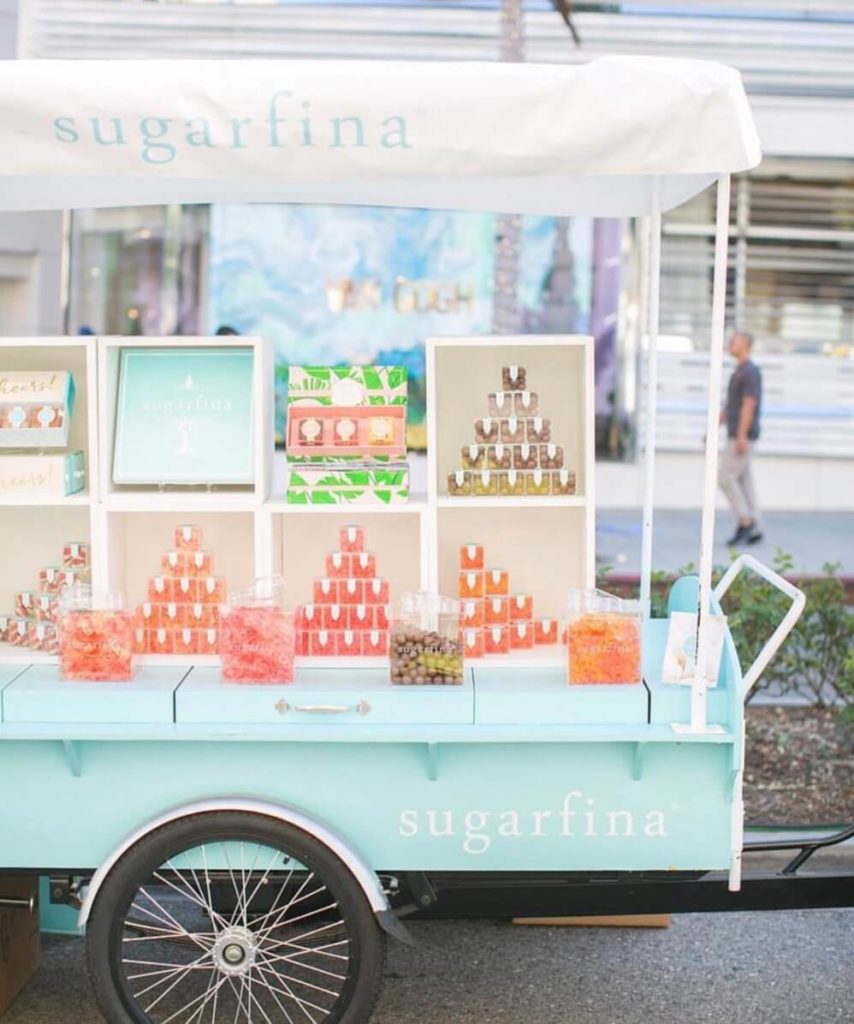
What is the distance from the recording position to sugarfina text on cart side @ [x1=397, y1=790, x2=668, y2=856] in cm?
382

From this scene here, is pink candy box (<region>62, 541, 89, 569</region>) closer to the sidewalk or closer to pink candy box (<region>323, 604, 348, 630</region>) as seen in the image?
pink candy box (<region>323, 604, 348, 630</region>)

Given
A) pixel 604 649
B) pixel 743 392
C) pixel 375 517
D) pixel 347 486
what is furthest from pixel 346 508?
pixel 743 392

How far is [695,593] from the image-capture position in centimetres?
449

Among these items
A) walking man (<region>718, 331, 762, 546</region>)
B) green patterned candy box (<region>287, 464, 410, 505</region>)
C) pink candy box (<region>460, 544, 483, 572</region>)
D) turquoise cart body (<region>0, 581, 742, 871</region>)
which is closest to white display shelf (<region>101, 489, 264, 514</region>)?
green patterned candy box (<region>287, 464, 410, 505</region>)

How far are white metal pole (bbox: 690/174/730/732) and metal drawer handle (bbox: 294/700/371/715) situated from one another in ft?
3.01

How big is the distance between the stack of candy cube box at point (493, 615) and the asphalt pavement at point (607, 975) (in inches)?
42.2

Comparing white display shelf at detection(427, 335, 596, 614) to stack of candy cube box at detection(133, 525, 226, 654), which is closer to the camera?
stack of candy cube box at detection(133, 525, 226, 654)

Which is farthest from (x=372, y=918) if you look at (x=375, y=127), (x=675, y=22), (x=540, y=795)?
(x=675, y=22)

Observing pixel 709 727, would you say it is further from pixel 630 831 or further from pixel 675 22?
pixel 675 22

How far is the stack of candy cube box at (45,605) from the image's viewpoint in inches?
179

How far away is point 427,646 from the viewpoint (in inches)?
157

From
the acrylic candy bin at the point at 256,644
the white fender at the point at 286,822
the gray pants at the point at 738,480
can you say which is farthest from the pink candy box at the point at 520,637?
the gray pants at the point at 738,480

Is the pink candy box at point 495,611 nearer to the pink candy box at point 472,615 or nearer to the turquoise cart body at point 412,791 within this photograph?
the pink candy box at point 472,615

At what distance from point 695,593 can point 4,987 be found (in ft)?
8.17
